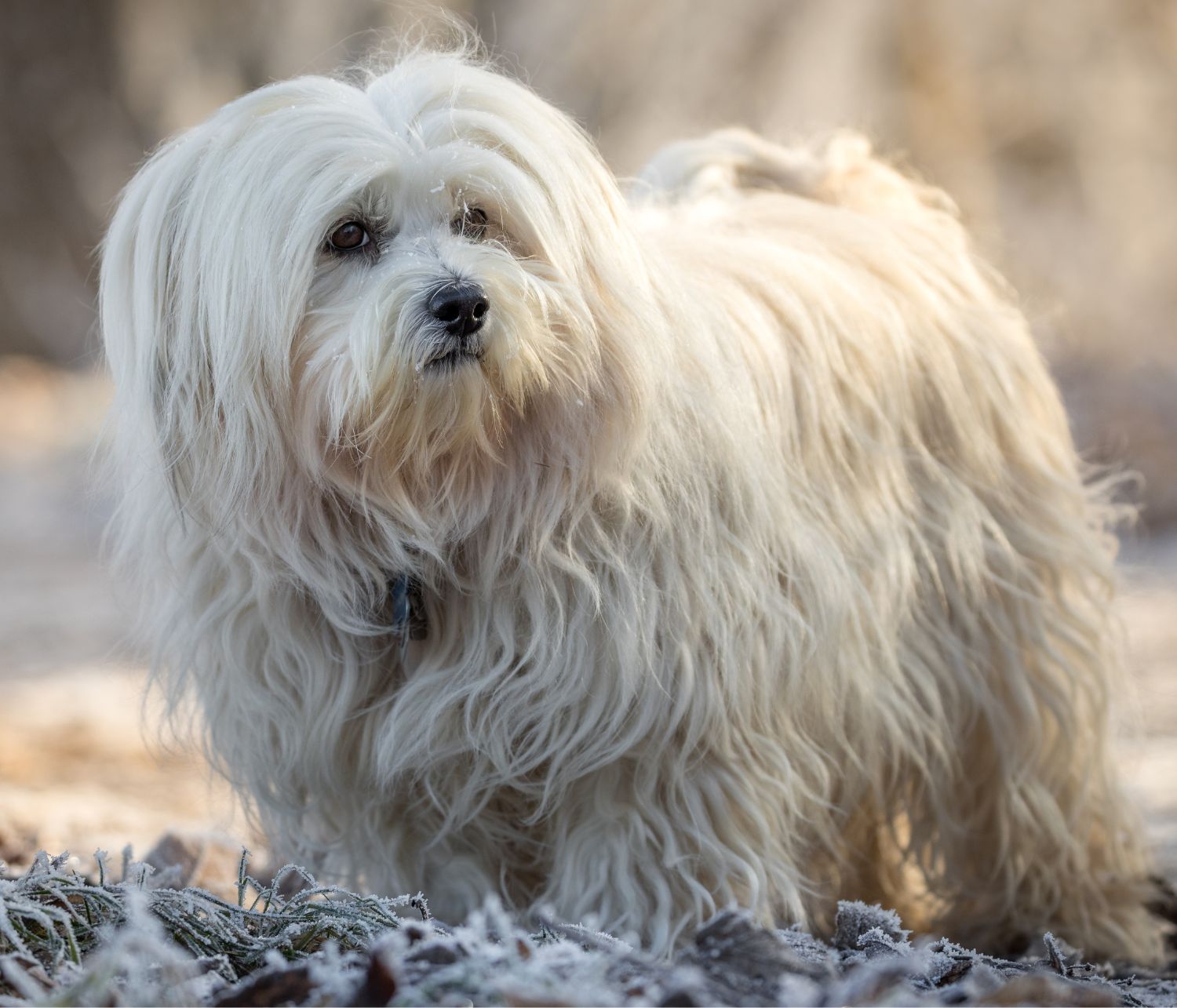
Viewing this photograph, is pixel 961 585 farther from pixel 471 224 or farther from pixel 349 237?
pixel 349 237

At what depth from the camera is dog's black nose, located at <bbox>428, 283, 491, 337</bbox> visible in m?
2.43

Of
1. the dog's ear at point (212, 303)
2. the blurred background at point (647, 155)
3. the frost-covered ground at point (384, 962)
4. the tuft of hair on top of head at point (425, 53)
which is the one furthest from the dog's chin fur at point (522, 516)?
the blurred background at point (647, 155)

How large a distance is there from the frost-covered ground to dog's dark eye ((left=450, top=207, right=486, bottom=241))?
1.16 metres

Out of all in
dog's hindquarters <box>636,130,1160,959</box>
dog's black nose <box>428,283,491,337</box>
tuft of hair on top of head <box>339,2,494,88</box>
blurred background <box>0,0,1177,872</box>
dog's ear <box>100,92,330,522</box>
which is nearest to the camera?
dog's black nose <box>428,283,491,337</box>

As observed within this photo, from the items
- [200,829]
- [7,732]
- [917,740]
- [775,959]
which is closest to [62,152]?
[7,732]

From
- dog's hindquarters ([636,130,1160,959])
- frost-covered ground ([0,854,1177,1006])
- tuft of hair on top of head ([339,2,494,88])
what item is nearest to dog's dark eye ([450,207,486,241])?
tuft of hair on top of head ([339,2,494,88])

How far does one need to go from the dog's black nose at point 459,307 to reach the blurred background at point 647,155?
7.53 ft

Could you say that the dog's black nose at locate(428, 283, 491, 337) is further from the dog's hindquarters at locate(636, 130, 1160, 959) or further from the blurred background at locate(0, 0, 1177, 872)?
the blurred background at locate(0, 0, 1177, 872)

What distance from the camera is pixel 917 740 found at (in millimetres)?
3281

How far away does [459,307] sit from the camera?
2.43m

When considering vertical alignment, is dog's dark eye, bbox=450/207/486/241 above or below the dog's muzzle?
above

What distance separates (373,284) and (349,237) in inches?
5.2

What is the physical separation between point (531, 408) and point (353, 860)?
3.51 feet

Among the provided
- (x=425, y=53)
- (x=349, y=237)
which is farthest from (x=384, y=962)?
(x=425, y=53)
